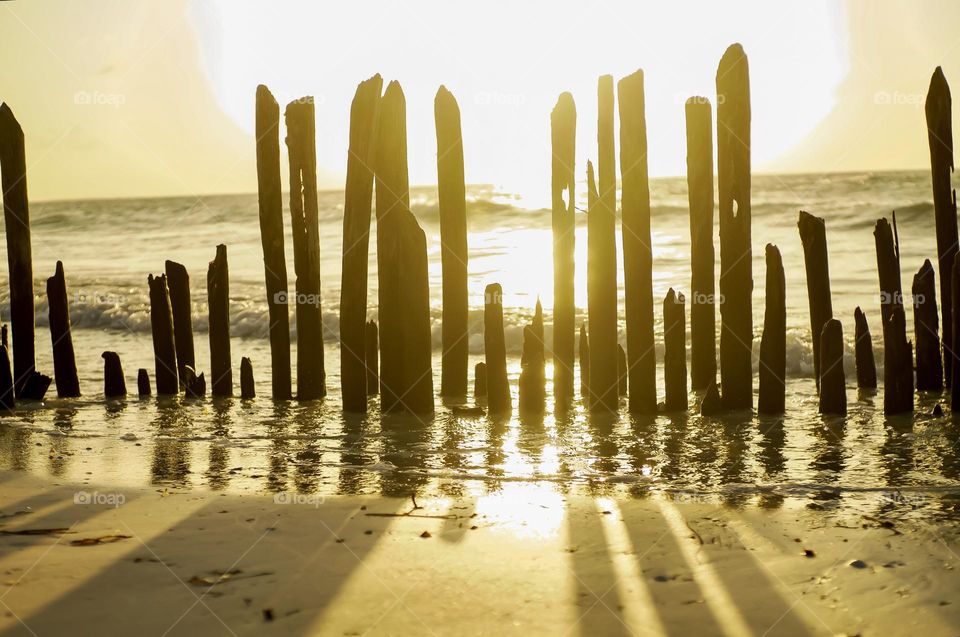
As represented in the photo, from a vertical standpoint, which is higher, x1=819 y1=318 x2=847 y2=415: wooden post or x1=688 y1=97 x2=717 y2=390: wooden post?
x1=688 y1=97 x2=717 y2=390: wooden post

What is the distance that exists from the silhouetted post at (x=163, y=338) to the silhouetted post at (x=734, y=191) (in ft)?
19.2

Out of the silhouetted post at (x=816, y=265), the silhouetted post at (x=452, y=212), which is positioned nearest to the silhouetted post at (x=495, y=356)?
the silhouetted post at (x=452, y=212)

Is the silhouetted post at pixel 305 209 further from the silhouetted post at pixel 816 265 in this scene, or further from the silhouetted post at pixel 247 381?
the silhouetted post at pixel 816 265

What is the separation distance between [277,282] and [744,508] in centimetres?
570

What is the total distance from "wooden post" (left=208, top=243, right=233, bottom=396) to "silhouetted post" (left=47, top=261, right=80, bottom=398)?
146 centimetres

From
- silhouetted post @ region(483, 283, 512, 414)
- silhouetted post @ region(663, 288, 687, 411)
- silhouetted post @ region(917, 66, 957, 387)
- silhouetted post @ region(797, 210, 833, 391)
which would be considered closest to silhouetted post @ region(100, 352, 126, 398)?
silhouetted post @ region(483, 283, 512, 414)

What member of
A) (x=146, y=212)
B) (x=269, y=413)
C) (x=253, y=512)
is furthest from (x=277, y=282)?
(x=146, y=212)

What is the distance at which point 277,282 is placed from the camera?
1045 cm

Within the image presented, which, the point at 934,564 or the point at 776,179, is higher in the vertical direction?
the point at 776,179

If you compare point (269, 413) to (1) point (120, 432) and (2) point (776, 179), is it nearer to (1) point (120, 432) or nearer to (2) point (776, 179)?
(1) point (120, 432)

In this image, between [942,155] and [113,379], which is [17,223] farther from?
[942,155]

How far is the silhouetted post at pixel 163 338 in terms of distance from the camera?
36.7ft

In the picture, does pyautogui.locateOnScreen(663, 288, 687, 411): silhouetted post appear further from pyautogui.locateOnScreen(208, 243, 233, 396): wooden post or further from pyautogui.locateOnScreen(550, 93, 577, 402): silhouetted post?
pyautogui.locateOnScreen(208, 243, 233, 396): wooden post

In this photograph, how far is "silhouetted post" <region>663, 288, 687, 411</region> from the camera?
972 centimetres
